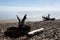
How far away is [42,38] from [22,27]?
2396 mm

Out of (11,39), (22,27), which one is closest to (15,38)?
(11,39)

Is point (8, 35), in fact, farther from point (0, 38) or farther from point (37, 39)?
point (37, 39)

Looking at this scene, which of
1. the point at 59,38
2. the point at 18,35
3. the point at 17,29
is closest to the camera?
the point at 59,38

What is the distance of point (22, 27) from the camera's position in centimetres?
1523

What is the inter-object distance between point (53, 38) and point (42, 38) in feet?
2.66

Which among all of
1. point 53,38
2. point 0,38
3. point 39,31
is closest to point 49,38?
point 53,38

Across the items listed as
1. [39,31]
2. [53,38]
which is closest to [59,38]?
[53,38]

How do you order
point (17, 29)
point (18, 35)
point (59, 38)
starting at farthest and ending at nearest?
point (17, 29), point (18, 35), point (59, 38)

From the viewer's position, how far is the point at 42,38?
13.5 m

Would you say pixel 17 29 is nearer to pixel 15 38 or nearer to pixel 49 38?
pixel 15 38

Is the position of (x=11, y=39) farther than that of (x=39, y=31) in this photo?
No

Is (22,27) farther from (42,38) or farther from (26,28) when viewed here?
(42,38)

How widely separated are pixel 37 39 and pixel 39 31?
262cm

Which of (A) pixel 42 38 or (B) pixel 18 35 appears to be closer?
(A) pixel 42 38
